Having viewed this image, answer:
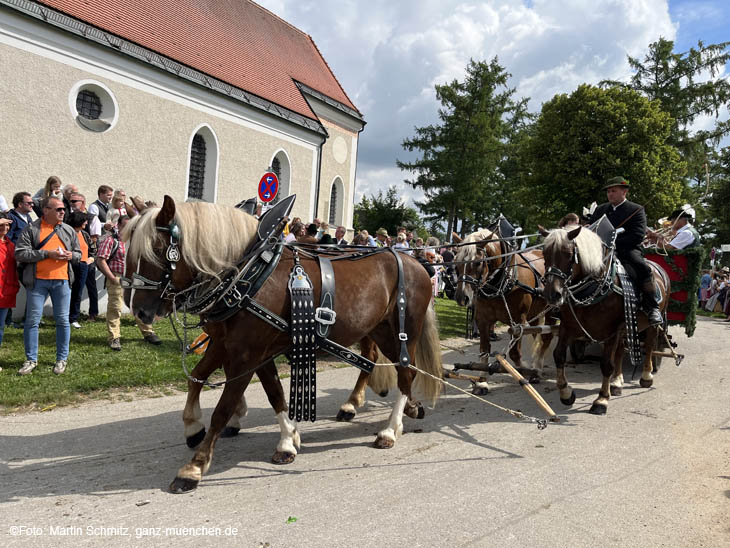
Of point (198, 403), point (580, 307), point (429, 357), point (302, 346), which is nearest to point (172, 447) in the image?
point (198, 403)

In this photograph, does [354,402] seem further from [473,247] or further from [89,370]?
[89,370]

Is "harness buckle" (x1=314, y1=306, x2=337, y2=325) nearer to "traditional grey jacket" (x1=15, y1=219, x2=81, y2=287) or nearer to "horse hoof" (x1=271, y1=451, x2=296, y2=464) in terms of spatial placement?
"horse hoof" (x1=271, y1=451, x2=296, y2=464)

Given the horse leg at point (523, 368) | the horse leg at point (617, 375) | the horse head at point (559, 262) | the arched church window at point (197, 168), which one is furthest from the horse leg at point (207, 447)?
the arched church window at point (197, 168)

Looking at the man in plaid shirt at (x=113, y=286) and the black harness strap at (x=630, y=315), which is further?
the man in plaid shirt at (x=113, y=286)

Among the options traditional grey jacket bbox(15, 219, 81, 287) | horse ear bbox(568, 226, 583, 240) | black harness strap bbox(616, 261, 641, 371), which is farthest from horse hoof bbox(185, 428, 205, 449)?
black harness strap bbox(616, 261, 641, 371)

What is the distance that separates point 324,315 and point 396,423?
52.7 inches

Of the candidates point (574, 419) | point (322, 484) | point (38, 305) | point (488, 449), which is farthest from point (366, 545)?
point (38, 305)

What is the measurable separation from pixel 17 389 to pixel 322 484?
368 centimetres

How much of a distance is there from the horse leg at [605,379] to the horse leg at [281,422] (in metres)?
3.27

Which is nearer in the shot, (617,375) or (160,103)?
(617,375)

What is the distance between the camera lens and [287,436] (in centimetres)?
383

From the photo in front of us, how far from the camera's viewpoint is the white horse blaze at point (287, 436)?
3.77 m

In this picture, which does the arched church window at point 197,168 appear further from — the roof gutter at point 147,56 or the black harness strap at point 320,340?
the black harness strap at point 320,340

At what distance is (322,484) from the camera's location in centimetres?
335
